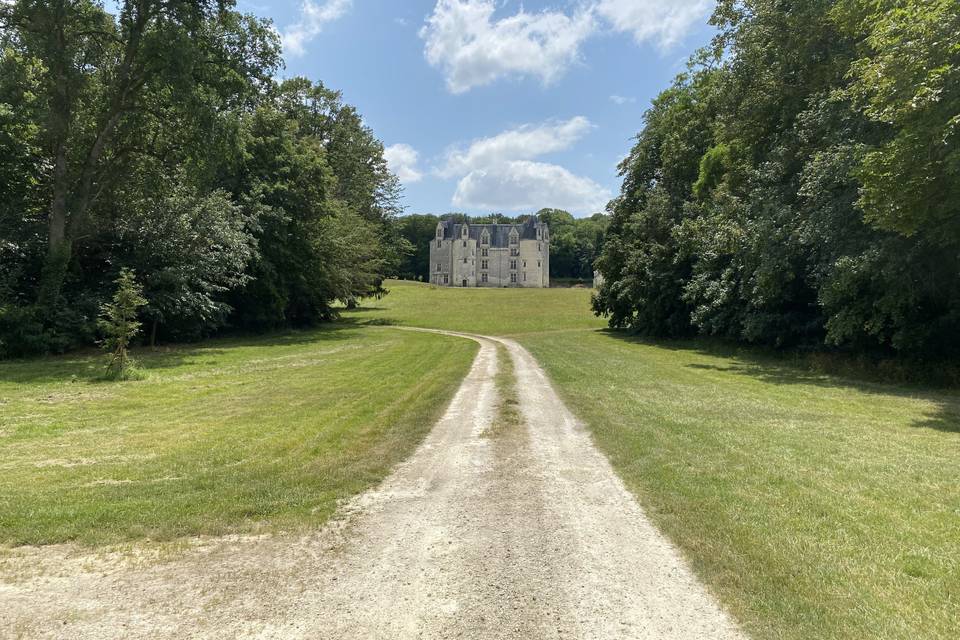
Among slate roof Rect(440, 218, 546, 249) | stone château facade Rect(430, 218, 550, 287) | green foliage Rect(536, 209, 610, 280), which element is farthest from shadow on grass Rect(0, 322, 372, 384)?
green foliage Rect(536, 209, 610, 280)

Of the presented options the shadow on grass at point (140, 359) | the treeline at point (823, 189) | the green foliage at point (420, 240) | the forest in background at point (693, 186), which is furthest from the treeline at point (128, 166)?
the green foliage at point (420, 240)

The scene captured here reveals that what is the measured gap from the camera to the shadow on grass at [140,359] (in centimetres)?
1309

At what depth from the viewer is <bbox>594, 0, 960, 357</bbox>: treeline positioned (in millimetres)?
11453

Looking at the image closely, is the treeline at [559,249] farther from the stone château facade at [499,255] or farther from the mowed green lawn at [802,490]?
the mowed green lawn at [802,490]

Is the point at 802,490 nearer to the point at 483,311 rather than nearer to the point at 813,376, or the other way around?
the point at 813,376

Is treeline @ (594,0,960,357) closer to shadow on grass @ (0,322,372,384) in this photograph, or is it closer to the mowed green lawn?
the mowed green lawn

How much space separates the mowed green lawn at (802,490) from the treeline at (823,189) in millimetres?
3009

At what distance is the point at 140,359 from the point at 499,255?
85.7 m

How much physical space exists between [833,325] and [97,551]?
17340 millimetres

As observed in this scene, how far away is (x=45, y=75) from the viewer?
1836 centimetres

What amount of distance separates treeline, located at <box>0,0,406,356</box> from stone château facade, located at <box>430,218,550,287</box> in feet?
240

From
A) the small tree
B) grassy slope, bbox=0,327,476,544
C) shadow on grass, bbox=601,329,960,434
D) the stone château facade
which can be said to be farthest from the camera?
the stone château facade

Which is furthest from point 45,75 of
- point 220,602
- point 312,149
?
point 220,602

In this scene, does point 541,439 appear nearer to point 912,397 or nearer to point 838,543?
point 838,543
